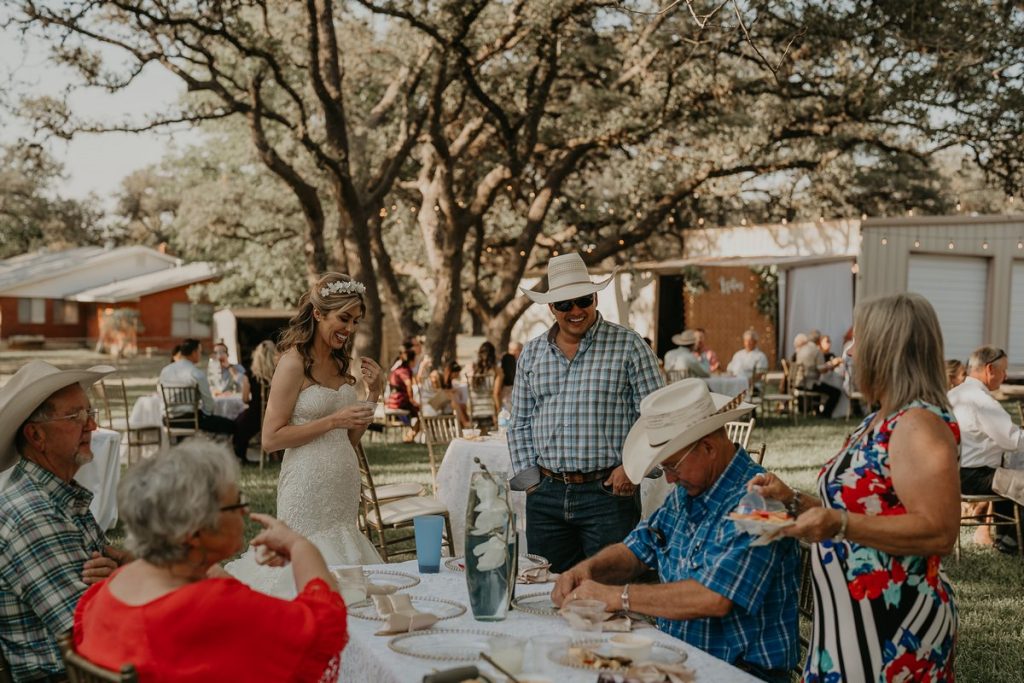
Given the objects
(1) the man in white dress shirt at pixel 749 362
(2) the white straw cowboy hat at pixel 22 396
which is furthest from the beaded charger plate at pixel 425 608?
(1) the man in white dress shirt at pixel 749 362

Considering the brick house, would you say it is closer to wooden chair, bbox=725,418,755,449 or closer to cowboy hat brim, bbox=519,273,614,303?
wooden chair, bbox=725,418,755,449

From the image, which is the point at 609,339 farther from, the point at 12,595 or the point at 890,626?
the point at 12,595

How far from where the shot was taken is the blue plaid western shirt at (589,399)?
4.12 meters

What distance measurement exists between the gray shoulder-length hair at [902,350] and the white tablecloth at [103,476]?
23.3 feet

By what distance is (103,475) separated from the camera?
8367mm

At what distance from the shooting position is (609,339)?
4.24 metres

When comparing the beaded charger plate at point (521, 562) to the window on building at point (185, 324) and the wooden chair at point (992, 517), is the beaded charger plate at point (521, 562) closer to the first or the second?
the wooden chair at point (992, 517)

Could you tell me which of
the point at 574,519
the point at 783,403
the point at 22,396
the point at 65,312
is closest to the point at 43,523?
the point at 22,396

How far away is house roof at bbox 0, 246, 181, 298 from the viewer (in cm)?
4825

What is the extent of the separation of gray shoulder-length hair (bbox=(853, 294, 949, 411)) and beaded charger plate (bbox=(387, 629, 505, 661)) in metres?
1.13

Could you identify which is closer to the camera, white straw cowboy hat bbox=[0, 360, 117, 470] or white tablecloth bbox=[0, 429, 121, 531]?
white straw cowboy hat bbox=[0, 360, 117, 470]

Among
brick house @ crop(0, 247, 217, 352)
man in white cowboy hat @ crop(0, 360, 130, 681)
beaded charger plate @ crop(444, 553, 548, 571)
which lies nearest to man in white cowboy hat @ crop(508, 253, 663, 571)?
beaded charger plate @ crop(444, 553, 548, 571)

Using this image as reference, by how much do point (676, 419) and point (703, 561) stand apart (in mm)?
385

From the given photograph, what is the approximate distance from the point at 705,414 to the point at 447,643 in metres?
0.93
